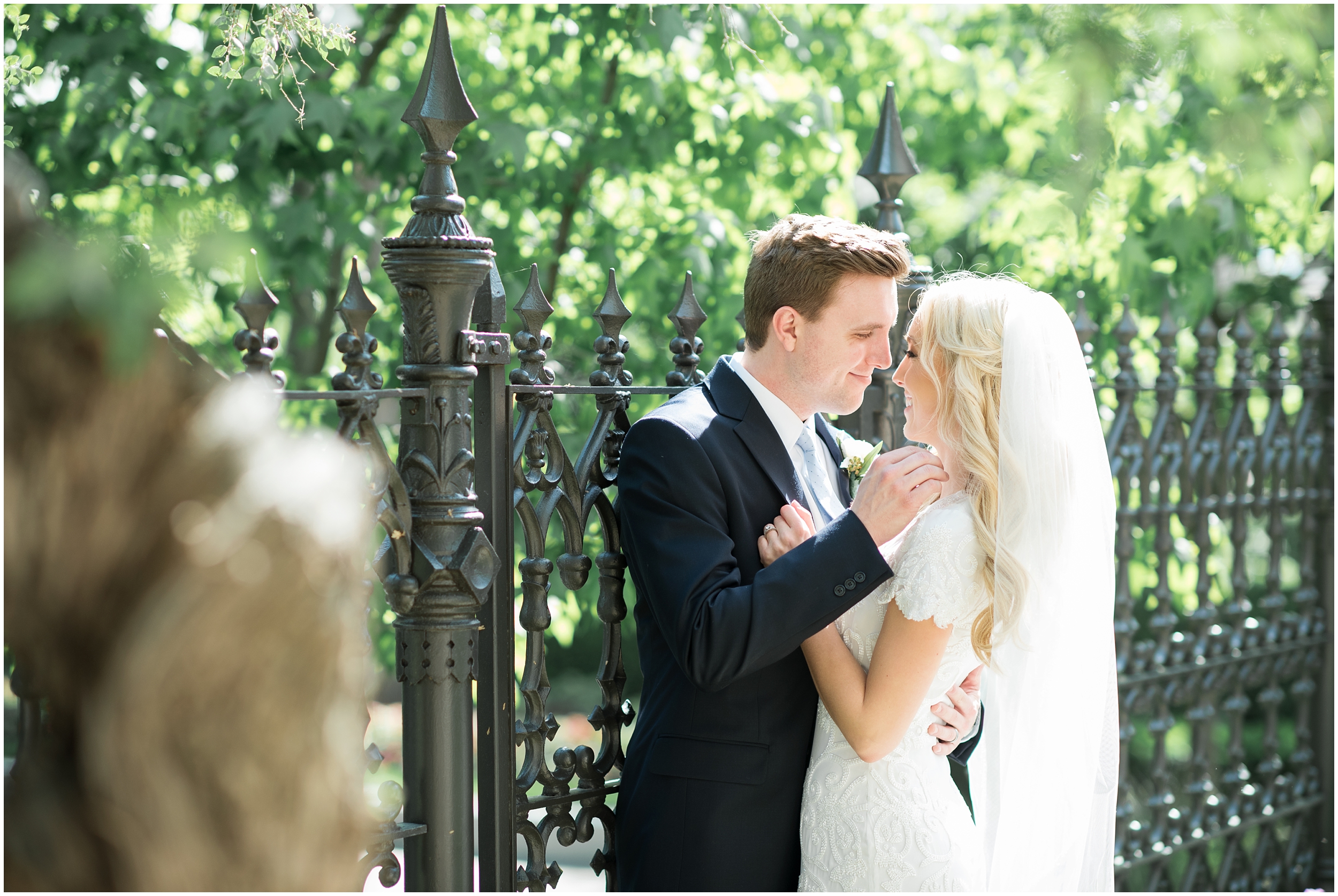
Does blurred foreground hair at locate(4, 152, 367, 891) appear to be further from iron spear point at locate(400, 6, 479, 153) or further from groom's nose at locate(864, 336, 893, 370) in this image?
groom's nose at locate(864, 336, 893, 370)

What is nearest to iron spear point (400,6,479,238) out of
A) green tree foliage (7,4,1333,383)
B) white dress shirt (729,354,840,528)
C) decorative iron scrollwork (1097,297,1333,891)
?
white dress shirt (729,354,840,528)

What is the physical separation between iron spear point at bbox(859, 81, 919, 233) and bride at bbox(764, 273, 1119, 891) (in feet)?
4.01

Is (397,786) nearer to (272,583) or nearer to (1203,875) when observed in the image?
(272,583)

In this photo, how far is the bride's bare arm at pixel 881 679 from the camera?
2531mm

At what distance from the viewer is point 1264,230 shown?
679 cm

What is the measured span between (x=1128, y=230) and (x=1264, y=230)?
2.68ft

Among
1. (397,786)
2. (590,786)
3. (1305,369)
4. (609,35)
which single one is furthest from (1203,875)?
(609,35)

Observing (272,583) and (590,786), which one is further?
(590,786)

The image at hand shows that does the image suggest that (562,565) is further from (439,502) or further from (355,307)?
(355,307)

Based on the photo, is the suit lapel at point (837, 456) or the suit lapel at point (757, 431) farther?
the suit lapel at point (837, 456)

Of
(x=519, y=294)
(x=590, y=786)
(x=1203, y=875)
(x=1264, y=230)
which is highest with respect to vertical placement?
(x=1264, y=230)

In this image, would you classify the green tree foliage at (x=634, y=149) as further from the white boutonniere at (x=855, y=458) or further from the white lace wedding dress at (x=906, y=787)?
the white lace wedding dress at (x=906, y=787)

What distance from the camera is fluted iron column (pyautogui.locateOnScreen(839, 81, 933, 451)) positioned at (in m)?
3.91

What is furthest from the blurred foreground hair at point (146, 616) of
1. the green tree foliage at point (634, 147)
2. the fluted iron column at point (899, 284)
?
the green tree foliage at point (634, 147)
